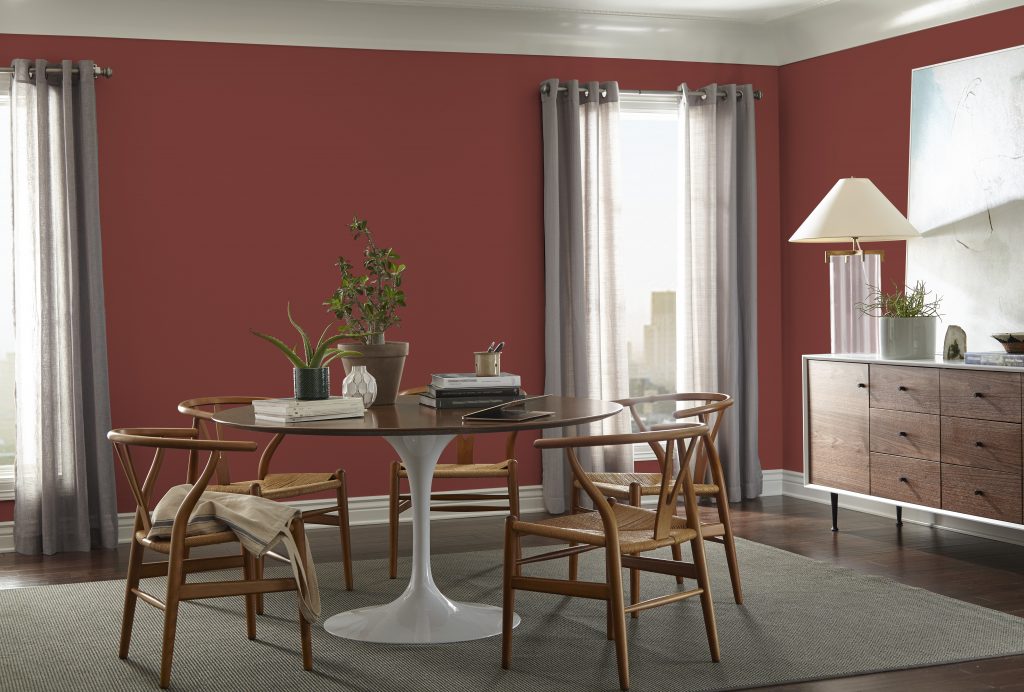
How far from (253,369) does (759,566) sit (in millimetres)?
2603

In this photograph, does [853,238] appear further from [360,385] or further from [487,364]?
[360,385]

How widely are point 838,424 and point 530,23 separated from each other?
8.44 ft

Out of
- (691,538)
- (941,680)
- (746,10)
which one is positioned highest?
(746,10)

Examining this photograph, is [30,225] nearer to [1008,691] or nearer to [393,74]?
[393,74]

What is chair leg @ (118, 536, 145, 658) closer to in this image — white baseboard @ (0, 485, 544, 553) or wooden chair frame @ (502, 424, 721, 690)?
wooden chair frame @ (502, 424, 721, 690)

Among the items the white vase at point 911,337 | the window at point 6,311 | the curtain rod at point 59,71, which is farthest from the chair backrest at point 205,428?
the white vase at point 911,337

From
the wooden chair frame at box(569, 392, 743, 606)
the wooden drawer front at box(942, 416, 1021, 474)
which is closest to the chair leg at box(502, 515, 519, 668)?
the wooden chair frame at box(569, 392, 743, 606)

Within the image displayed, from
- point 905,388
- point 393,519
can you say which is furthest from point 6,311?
point 905,388

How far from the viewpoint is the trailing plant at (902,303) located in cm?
521

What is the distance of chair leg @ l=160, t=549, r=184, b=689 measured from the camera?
A: 3.25 meters

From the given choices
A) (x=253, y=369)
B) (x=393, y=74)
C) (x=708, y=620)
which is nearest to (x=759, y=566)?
(x=708, y=620)

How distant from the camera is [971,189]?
17.4ft

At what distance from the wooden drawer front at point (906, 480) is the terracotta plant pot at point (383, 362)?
92.4 inches

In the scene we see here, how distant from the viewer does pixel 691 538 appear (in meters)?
3.42
